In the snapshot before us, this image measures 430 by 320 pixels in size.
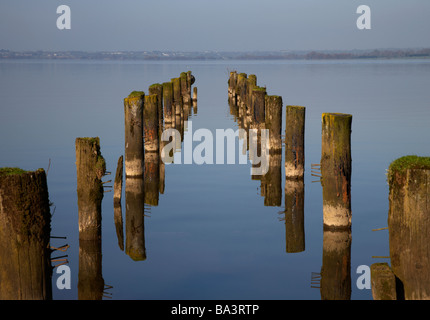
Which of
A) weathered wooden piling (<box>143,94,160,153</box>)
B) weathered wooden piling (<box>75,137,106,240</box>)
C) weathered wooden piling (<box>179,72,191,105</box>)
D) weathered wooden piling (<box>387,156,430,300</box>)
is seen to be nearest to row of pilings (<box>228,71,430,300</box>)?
weathered wooden piling (<box>387,156,430,300</box>)

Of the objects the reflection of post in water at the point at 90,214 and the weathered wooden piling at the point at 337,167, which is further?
the weathered wooden piling at the point at 337,167

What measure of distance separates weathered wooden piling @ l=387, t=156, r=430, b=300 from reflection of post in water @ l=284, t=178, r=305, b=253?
435 cm

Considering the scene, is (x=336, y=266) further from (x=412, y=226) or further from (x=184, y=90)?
(x=184, y=90)

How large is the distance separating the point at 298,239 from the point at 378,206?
2870 mm

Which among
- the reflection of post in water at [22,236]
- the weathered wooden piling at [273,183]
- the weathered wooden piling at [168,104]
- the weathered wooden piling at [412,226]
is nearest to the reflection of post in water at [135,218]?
the weathered wooden piling at [273,183]

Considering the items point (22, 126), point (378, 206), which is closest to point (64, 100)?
point (22, 126)

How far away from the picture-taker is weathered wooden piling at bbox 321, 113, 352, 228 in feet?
29.5

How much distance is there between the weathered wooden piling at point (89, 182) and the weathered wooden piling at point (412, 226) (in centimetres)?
414

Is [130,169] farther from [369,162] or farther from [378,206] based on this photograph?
[369,162]

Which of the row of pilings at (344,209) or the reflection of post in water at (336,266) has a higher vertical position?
the row of pilings at (344,209)

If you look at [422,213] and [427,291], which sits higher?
[422,213]

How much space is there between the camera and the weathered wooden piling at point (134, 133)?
12734mm

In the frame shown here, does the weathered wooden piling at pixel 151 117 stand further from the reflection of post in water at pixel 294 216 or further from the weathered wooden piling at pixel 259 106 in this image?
the reflection of post in water at pixel 294 216
